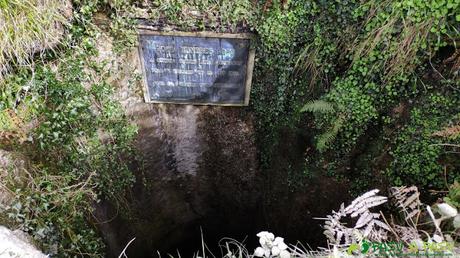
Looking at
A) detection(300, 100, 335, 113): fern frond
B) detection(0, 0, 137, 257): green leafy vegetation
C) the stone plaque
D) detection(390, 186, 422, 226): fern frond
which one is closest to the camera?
detection(390, 186, 422, 226): fern frond

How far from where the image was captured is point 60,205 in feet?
11.0

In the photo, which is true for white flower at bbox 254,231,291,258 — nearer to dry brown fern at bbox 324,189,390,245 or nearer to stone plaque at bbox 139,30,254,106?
dry brown fern at bbox 324,189,390,245

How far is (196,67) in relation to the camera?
4.27m

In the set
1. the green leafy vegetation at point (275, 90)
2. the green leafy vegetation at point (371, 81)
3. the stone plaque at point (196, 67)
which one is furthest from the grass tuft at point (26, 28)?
the green leafy vegetation at point (371, 81)

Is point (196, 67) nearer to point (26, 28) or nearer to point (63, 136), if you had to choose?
point (63, 136)

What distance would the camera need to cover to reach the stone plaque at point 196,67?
403cm

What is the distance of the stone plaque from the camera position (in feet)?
13.2

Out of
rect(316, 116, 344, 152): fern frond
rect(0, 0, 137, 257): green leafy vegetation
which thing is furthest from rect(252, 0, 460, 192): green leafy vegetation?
rect(0, 0, 137, 257): green leafy vegetation

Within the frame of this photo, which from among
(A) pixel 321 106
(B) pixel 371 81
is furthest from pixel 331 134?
(B) pixel 371 81

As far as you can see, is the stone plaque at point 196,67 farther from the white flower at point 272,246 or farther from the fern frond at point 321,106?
the white flower at point 272,246

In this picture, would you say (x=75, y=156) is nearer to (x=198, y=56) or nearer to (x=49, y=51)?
(x=49, y=51)

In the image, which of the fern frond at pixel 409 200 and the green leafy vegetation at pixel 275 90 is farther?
the green leafy vegetation at pixel 275 90

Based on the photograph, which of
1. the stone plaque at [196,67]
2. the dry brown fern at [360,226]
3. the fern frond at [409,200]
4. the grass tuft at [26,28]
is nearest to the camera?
the dry brown fern at [360,226]

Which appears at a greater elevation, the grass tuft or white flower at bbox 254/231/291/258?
the grass tuft
